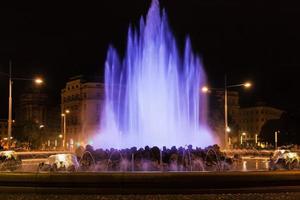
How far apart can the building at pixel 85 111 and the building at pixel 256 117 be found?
58.8m

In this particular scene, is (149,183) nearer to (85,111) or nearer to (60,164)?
(60,164)

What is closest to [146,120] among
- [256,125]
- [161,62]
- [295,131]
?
[161,62]

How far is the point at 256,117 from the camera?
565ft

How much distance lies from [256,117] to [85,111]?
226 feet

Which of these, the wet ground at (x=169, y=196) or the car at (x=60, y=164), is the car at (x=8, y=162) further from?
the wet ground at (x=169, y=196)

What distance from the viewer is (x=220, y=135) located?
97500 millimetres

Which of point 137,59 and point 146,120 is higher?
point 137,59

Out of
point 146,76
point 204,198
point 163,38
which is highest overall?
point 163,38

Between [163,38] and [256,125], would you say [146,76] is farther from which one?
[256,125]

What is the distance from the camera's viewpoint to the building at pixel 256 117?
168750 mm

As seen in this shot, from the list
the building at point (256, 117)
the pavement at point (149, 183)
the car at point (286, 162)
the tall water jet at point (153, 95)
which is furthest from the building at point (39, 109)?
the pavement at point (149, 183)

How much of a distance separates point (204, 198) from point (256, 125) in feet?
524

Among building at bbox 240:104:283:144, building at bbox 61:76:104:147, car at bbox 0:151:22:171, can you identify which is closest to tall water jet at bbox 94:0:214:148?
car at bbox 0:151:22:171

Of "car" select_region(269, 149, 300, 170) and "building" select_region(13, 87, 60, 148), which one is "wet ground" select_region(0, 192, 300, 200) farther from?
"building" select_region(13, 87, 60, 148)
